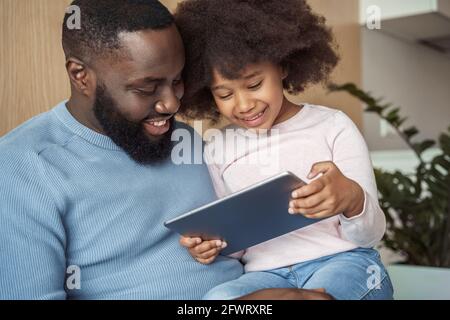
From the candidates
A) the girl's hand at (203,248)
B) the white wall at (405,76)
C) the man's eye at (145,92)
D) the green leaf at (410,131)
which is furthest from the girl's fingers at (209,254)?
the green leaf at (410,131)

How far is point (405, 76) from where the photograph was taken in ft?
4.02

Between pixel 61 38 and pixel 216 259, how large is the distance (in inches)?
14.9

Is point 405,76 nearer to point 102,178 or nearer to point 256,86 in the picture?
point 256,86

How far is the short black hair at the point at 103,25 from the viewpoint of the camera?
2.35 feet

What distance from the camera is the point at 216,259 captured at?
84cm

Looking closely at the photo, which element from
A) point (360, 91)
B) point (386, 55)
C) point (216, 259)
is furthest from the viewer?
point (360, 91)

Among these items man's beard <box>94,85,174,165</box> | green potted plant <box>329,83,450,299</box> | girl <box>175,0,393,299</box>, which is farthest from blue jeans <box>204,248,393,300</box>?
green potted plant <box>329,83,450,299</box>

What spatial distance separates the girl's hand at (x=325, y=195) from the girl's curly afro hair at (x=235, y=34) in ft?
0.69

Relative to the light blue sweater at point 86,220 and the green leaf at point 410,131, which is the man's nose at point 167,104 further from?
the green leaf at point 410,131

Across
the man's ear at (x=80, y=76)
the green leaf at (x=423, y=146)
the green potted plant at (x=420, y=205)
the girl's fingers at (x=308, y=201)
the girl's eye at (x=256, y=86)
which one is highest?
the man's ear at (x=80, y=76)

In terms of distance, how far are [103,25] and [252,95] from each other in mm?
239
